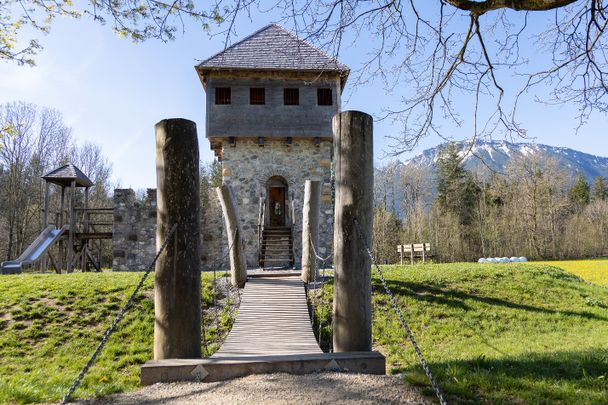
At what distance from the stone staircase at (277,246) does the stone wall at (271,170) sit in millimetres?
783

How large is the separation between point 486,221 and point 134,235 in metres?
28.5

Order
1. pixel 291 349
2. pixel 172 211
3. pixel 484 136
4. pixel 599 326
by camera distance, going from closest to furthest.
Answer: pixel 172 211
pixel 291 349
pixel 484 136
pixel 599 326

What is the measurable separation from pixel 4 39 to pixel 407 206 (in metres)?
33.7

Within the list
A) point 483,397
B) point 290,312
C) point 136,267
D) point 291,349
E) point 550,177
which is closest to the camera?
point 483,397

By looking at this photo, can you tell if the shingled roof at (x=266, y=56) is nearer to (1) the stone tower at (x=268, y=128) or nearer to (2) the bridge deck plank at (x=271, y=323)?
(1) the stone tower at (x=268, y=128)

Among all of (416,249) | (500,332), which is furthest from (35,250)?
(416,249)

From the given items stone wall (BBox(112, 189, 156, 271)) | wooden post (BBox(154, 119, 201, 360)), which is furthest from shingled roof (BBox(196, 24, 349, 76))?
wooden post (BBox(154, 119, 201, 360))

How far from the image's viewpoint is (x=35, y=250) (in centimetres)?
1595

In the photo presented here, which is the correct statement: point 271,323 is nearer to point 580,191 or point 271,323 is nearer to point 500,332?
point 500,332

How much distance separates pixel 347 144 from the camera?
4488mm

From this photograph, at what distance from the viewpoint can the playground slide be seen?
14.2 m

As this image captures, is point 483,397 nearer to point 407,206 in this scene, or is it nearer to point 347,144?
point 347,144

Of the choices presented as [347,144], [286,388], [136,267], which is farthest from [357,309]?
[136,267]

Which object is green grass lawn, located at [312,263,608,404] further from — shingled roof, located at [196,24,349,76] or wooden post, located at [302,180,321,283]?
shingled roof, located at [196,24,349,76]
